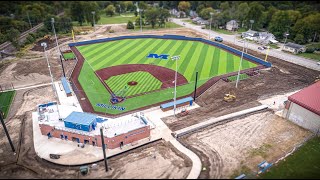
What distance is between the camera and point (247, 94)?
47875 millimetres

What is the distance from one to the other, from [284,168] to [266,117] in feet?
42.3

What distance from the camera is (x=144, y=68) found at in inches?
2371

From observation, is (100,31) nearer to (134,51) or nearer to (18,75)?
(134,51)

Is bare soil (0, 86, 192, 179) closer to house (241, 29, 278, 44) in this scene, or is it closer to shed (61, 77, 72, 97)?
shed (61, 77, 72, 97)

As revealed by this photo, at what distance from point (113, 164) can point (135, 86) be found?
23.2m

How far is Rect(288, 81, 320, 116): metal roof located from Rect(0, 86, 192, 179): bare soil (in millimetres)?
21357

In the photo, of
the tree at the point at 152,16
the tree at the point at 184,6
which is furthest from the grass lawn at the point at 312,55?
the tree at the point at 184,6

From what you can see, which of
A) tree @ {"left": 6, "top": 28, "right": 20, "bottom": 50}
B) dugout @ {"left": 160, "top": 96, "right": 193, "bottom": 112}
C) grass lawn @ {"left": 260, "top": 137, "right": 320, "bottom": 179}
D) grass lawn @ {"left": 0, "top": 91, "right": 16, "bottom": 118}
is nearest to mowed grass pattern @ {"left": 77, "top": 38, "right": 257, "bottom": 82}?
dugout @ {"left": 160, "top": 96, "right": 193, "bottom": 112}

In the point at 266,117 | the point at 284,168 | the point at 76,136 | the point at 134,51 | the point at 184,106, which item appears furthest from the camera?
the point at 134,51

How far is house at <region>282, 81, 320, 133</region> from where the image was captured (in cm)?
3672

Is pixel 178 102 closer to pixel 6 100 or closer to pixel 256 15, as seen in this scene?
pixel 6 100

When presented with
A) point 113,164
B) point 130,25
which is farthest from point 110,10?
point 113,164

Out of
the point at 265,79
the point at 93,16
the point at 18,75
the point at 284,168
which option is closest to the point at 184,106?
the point at 284,168

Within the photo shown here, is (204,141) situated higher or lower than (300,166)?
lower
